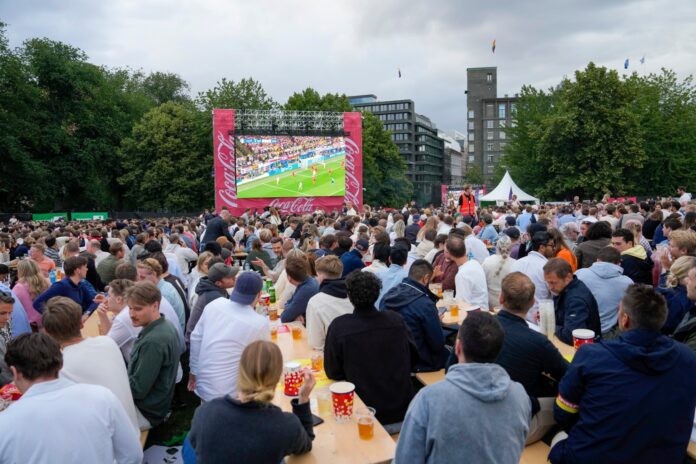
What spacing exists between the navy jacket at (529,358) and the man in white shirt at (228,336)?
1873 millimetres

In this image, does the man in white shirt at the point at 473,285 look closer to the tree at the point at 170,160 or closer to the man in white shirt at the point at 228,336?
the man in white shirt at the point at 228,336

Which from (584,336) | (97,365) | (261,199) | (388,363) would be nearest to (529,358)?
(388,363)

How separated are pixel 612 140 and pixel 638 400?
32133mm

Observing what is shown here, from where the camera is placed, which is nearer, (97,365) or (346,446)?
(346,446)

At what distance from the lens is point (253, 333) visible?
11.7 ft

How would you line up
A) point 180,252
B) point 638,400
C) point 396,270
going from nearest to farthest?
point 638,400 < point 396,270 < point 180,252

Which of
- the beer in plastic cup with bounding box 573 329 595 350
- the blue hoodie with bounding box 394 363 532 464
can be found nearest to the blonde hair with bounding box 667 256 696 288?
the beer in plastic cup with bounding box 573 329 595 350

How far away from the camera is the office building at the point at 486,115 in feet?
281

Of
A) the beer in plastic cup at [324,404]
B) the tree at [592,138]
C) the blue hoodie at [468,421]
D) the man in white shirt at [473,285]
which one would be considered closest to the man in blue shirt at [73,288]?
the beer in plastic cup at [324,404]

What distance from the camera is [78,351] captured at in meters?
2.97

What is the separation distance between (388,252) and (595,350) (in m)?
3.79

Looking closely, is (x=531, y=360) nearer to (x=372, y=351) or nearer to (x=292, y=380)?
(x=372, y=351)

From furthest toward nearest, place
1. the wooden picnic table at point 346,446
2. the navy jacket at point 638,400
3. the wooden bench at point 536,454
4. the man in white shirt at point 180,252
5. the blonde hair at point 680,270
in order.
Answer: the man in white shirt at point 180,252
the blonde hair at point 680,270
the wooden bench at point 536,454
the wooden picnic table at point 346,446
the navy jacket at point 638,400

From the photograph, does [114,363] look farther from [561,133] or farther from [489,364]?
[561,133]
